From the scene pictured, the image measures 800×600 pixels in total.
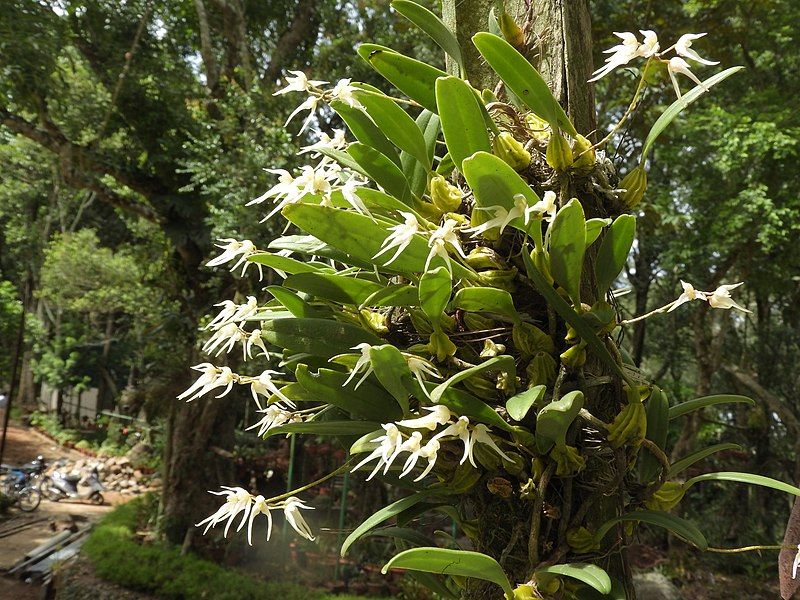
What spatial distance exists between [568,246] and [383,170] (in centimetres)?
19

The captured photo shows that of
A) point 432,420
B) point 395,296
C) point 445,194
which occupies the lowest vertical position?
point 432,420

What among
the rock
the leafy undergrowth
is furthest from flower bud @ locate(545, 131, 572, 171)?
the rock

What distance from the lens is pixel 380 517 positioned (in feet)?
1.92

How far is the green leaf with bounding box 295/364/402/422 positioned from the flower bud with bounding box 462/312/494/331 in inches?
4.0

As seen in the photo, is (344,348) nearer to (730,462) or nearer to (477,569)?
(477,569)

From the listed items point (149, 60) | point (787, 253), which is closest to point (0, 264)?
point (149, 60)

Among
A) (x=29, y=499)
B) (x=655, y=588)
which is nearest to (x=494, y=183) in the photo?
(x=655, y=588)

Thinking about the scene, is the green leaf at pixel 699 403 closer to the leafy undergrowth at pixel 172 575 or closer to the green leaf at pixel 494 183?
the green leaf at pixel 494 183

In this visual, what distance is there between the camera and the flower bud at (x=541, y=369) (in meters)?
0.56

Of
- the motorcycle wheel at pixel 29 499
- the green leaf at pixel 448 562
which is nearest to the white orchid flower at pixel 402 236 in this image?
the green leaf at pixel 448 562

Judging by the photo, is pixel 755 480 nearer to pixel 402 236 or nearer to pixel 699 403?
pixel 699 403

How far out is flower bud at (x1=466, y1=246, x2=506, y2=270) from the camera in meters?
0.57

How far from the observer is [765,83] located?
209 inches

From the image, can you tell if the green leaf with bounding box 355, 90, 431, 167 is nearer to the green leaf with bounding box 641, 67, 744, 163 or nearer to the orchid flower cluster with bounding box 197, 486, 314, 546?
the green leaf with bounding box 641, 67, 744, 163
